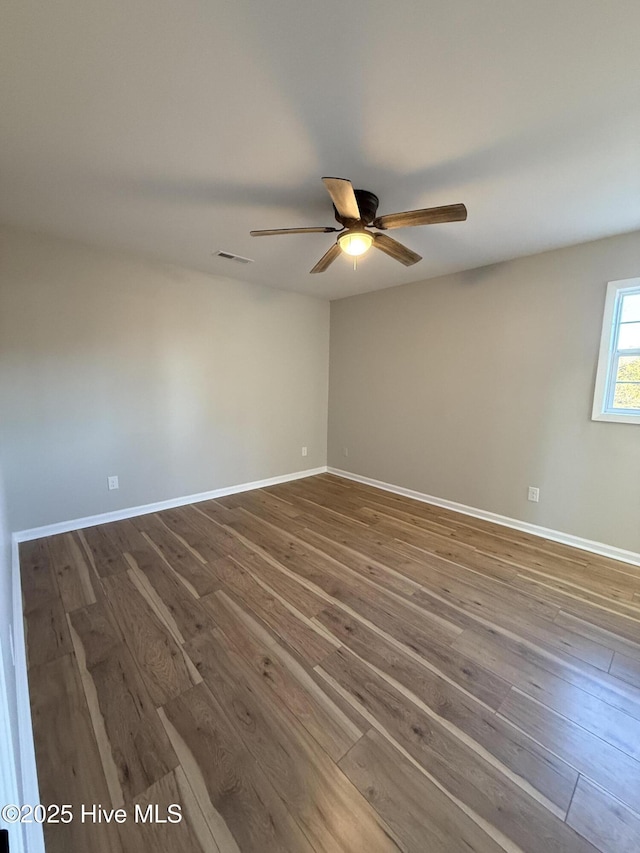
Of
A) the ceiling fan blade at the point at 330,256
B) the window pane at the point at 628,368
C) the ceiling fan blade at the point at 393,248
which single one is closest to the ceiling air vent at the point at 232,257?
the ceiling fan blade at the point at 330,256

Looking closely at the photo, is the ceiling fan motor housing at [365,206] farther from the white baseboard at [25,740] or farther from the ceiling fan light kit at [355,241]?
the white baseboard at [25,740]

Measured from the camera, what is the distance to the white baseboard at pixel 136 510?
113 inches

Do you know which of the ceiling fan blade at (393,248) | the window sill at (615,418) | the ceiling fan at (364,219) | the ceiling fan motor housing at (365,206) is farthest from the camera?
the window sill at (615,418)

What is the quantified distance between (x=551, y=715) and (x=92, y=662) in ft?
6.93

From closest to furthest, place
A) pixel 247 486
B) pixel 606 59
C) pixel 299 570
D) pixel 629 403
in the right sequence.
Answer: pixel 606 59 → pixel 299 570 → pixel 629 403 → pixel 247 486

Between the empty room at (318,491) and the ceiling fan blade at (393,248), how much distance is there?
0.03m

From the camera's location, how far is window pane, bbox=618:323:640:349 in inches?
103

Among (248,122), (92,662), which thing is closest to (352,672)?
(92,662)

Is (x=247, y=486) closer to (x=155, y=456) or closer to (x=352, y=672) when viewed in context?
(x=155, y=456)

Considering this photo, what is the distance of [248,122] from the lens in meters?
1.49

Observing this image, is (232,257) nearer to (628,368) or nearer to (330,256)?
(330,256)

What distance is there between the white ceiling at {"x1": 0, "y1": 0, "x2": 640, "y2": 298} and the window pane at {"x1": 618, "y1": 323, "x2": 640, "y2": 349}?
0.76 metres

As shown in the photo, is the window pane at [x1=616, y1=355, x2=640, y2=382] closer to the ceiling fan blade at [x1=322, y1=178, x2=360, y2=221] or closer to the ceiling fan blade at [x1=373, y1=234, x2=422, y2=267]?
the ceiling fan blade at [x1=373, y1=234, x2=422, y2=267]

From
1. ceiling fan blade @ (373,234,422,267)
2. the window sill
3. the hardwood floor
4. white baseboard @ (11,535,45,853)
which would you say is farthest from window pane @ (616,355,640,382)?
white baseboard @ (11,535,45,853)
